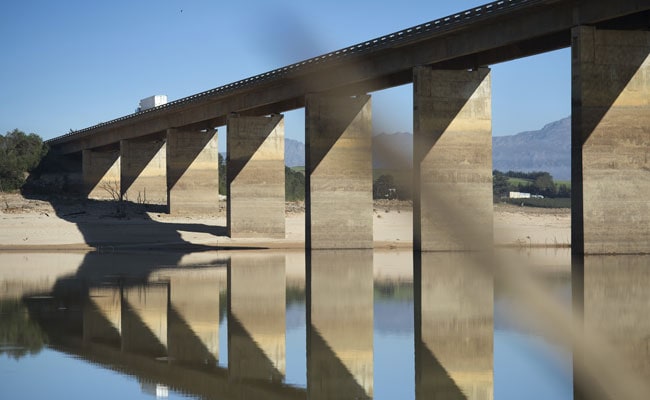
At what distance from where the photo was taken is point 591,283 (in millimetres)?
32562

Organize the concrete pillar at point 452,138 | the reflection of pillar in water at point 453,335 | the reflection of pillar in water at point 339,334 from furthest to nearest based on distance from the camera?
the concrete pillar at point 452,138 < the reflection of pillar in water at point 339,334 < the reflection of pillar in water at point 453,335

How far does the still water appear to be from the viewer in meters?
14.7

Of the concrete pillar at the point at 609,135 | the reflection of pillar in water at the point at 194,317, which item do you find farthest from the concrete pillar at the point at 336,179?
the reflection of pillar in water at the point at 194,317

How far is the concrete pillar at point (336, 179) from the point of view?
58219 millimetres

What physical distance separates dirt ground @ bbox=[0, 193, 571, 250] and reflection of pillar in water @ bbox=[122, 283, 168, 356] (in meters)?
31.0

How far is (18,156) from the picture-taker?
118m

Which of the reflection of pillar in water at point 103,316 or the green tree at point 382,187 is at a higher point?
the green tree at point 382,187

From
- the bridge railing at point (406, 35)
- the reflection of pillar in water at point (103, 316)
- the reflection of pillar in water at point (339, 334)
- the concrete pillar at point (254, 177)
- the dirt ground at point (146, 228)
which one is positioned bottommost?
the reflection of pillar in water at point (339, 334)

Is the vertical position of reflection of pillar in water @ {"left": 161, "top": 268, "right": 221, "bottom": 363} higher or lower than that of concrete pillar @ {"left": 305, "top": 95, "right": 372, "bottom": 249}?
lower

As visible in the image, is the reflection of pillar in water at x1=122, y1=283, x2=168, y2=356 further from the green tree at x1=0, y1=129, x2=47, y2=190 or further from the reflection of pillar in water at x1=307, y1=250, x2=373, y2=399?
the green tree at x1=0, y1=129, x2=47, y2=190

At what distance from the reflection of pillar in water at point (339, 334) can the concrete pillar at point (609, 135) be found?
988 centimetres

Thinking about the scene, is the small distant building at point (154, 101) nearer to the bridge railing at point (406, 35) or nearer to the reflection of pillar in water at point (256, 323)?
the bridge railing at point (406, 35)

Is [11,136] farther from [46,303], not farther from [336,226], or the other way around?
[46,303]

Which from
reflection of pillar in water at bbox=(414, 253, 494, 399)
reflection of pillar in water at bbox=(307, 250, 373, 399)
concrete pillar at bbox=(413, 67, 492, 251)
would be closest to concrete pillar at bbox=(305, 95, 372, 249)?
concrete pillar at bbox=(413, 67, 492, 251)
